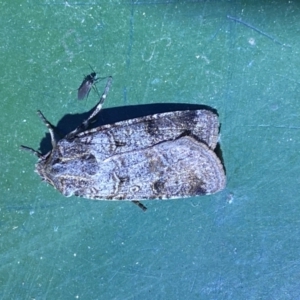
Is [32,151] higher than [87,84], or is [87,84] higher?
[87,84]

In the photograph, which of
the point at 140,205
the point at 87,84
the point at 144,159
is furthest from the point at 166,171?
the point at 87,84

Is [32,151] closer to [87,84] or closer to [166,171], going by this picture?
[87,84]

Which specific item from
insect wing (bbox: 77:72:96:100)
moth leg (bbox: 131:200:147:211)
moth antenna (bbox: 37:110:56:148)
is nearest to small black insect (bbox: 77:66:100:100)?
insect wing (bbox: 77:72:96:100)

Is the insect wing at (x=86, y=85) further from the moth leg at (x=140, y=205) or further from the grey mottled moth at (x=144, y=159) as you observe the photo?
the moth leg at (x=140, y=205)

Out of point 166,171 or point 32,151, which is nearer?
point 166,171

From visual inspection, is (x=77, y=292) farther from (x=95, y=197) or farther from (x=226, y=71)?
(x=226, y=71)

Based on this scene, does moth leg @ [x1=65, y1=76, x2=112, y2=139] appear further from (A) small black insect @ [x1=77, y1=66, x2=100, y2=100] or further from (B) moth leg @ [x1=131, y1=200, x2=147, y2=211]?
(B) moth leg @ [x1=131, y1=200, x2=147, y2=211]

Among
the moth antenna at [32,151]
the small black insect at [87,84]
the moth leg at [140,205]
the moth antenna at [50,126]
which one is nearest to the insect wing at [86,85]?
the small black insect at [87,84]
